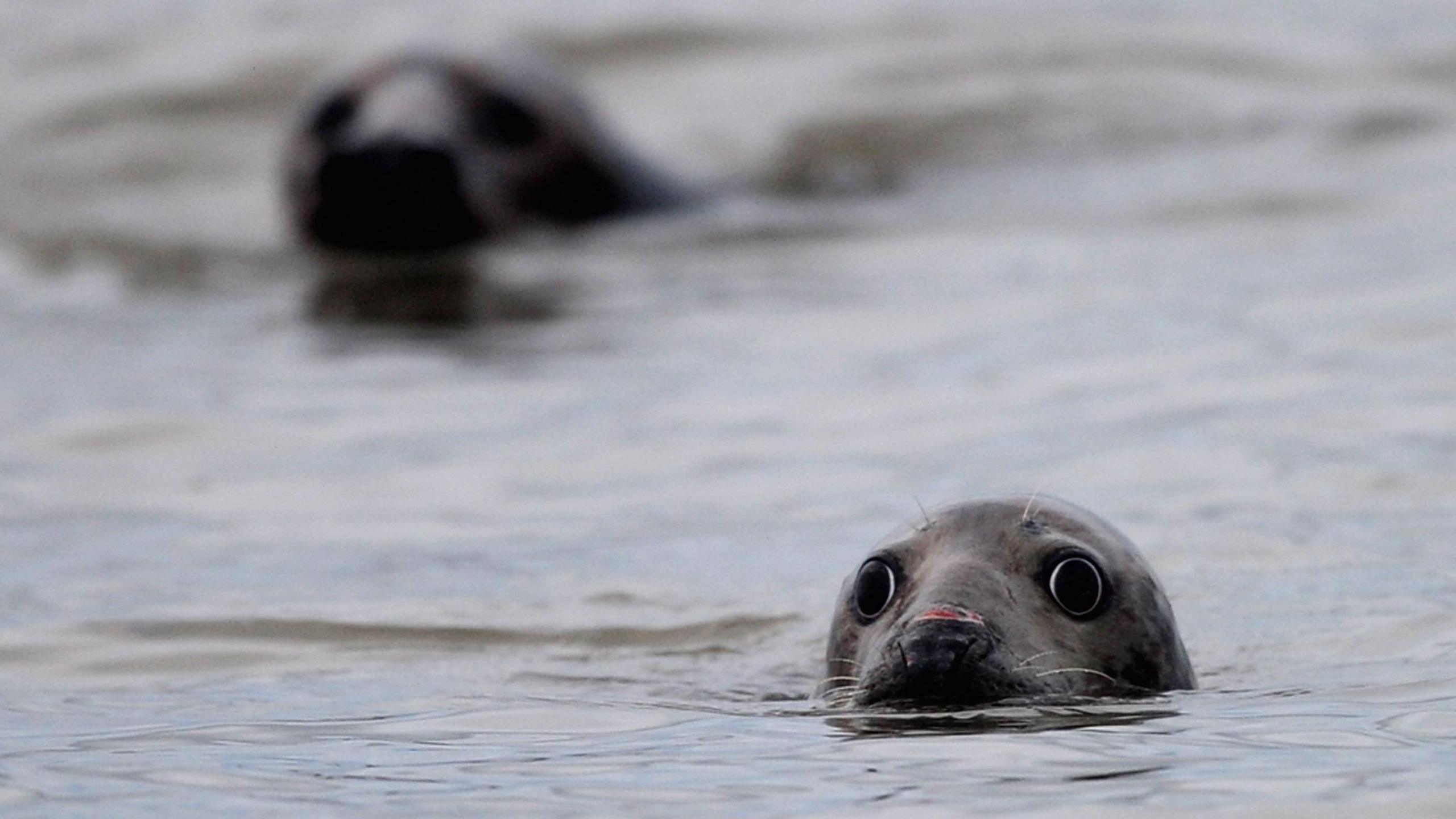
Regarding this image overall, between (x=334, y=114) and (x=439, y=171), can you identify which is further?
(x=334, y=114)

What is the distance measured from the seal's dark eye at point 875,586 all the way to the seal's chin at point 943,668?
14.3 inches

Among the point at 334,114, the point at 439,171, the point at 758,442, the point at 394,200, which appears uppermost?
the point at 334,114

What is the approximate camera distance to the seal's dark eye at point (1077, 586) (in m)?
5.02

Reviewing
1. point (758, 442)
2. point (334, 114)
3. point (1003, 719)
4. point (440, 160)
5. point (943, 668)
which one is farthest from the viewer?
point (334, 114)

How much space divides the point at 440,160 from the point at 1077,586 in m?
7.54

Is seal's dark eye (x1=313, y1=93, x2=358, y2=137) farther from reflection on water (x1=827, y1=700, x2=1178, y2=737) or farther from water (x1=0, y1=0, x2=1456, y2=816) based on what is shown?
reflection on water (x1=827, y1=700, x2=1178, y2=737)

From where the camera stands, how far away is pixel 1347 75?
1572 cm

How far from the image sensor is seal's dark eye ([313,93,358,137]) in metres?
12.7

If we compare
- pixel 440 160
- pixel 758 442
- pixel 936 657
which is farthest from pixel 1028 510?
pixel 440 160

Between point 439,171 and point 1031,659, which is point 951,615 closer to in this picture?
point 1031,659

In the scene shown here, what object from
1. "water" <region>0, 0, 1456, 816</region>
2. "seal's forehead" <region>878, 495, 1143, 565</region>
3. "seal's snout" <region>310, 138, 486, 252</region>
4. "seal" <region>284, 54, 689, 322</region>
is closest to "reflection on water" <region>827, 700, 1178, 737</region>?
"water" <region>0, 0, 1456, 816</region>

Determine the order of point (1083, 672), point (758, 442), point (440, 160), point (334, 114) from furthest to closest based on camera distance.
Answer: point (334, 114)
point (440, 160)
point (758, 442)
point (1083, 672)

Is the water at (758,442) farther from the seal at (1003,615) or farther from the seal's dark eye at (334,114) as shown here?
the seal's dark eye at (334,114)

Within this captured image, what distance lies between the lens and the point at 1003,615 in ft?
16.0
